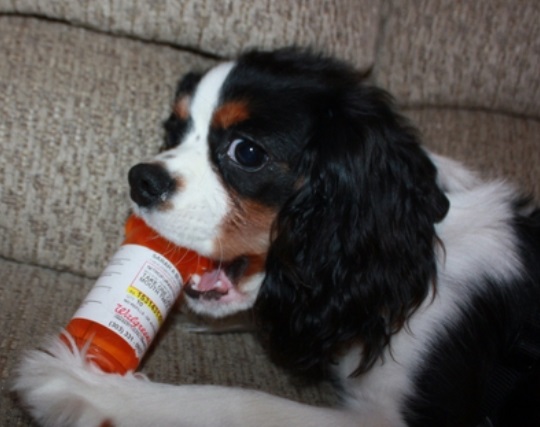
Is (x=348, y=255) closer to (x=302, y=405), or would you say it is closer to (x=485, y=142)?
(x=302, y=405)

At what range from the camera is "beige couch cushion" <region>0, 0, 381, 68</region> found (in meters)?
1.74

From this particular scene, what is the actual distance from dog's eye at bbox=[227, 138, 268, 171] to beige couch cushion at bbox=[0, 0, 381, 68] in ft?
1.66

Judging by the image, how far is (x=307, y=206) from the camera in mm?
1359

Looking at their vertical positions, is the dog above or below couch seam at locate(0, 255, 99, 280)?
above

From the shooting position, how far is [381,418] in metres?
1.30

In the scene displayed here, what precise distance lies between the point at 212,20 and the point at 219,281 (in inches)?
27.1

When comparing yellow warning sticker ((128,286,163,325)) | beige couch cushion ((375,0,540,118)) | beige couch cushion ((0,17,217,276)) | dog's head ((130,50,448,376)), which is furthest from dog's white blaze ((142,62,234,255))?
beige couch cushion ((375,0,540,118))

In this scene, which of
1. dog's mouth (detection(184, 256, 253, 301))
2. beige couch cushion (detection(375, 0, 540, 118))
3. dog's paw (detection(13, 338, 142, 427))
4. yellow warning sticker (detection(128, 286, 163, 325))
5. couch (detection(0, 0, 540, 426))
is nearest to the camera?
dog's paw (detection(13, 338, 142, 427))

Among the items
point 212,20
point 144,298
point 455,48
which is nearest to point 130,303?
point 144,298

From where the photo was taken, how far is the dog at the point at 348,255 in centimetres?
132

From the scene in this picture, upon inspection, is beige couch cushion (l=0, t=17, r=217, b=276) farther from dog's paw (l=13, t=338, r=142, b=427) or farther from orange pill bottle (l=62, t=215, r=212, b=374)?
dog's paw (l=13, t=338, r=142, b=427)

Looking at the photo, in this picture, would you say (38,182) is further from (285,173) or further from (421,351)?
(421,351)

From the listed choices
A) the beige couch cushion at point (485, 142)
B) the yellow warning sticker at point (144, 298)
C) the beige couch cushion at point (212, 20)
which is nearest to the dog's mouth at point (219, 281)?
the yellow warning sticker at point (144, 298)

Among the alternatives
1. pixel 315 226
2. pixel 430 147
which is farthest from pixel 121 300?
pixel 430 147
